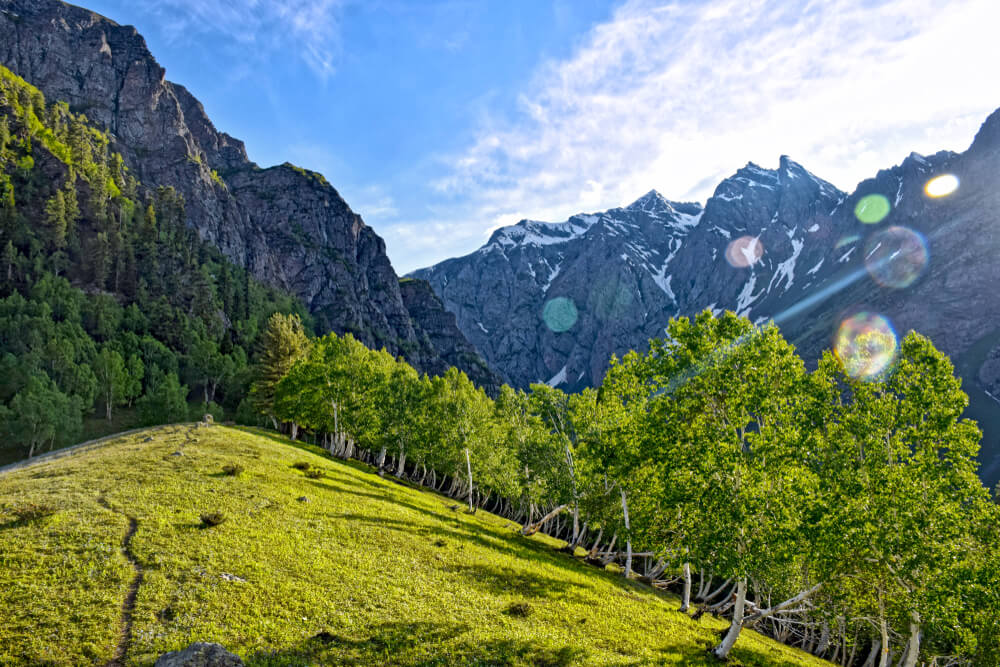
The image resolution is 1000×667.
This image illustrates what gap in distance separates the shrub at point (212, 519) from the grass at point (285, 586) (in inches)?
11.9

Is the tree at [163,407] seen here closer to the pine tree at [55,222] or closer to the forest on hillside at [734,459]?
the forest on hillside at [734,459]

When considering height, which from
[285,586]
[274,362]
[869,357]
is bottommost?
[285,586]

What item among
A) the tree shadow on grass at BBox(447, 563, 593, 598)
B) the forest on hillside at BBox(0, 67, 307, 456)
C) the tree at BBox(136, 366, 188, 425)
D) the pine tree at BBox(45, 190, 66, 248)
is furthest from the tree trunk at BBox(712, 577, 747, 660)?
the pine tree at BBox(45, 190, 66, 248)

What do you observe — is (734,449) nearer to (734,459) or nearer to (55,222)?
(734,459)

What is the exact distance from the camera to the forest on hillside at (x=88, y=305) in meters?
98.3

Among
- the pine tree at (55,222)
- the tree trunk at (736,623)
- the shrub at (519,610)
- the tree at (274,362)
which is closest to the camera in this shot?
the tree trunk at (736,623)

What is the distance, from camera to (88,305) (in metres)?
137

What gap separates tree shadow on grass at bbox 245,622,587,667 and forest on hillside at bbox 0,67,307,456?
3891 inches

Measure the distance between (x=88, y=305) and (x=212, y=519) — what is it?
511 ft

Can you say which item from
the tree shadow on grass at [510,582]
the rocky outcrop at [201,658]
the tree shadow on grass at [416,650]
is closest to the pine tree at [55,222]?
the tree shadow on grass at [510,582]

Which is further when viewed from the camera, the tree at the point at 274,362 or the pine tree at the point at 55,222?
the pine tree at the point at 55,222

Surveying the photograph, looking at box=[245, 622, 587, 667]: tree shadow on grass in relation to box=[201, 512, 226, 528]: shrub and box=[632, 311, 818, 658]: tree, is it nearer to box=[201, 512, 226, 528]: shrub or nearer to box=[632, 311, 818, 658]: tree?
box=[632, 311, 818, 658]: tree

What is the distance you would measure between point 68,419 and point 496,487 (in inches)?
3418

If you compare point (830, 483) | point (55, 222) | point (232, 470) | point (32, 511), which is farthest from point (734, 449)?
point (55, 222)
